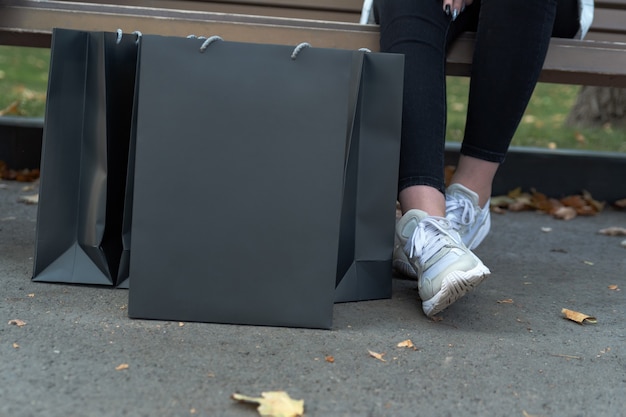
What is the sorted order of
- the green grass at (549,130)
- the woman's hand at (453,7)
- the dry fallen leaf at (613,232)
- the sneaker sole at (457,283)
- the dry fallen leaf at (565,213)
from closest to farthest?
the sneaker sole at (457,283), the woman's hand at (453,7), the dry fallen leaf at (613,232), the dry fallen leaf at (565,213), the green grass at (549,130)

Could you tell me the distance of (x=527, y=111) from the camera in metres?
7.59

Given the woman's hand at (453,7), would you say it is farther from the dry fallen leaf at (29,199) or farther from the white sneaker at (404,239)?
the dry fallen leaf at (29,199)

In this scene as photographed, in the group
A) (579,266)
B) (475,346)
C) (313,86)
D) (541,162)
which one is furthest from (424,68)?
(541,162)

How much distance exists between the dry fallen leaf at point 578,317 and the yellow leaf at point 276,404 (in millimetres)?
863

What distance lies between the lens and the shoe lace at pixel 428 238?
1914 mm

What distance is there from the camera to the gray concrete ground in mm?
1410

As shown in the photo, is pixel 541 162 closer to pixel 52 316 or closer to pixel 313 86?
pixel 313 86

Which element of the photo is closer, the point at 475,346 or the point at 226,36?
the point at 475,346

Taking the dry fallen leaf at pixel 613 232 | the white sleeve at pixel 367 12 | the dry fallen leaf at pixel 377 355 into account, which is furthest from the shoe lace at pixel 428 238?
the dry fallen leaf at pixel 613 232

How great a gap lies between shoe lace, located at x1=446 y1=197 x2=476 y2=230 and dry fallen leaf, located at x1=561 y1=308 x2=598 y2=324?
1.14 ft

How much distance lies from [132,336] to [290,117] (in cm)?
53

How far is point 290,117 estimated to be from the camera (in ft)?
5.63

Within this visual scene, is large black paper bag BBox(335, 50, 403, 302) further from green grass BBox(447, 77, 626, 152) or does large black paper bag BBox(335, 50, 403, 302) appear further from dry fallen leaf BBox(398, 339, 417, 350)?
green grass BBox(447, 77, 626, 152)

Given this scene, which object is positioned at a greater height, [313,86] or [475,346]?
[313,86]
